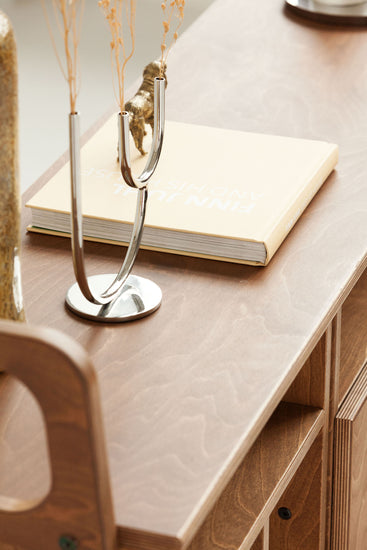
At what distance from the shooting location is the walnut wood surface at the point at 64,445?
603mm

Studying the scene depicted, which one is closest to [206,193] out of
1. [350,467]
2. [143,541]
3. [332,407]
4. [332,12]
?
[332,407]

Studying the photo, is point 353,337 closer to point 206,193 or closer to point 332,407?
point 332,407

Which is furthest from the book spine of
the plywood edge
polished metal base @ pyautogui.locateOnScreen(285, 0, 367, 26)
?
polished metal base @ pyautogui.locateOnScreen(285, 0, 367, 26)

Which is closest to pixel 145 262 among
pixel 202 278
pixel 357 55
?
pixel 202 278

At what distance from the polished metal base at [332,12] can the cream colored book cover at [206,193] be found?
640 mm

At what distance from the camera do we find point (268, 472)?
104 cm

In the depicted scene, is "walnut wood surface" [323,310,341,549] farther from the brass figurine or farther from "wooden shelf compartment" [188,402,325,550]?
the brass figurine

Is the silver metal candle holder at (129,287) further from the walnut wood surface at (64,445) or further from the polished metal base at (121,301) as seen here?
the walnut wood surface at (64,445)

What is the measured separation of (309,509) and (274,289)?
1.29 feet

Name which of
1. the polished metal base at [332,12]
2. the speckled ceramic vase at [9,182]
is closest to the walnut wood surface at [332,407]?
the speckled ceramic vase at [9,182]

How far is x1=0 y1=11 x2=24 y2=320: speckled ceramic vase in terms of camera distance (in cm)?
78

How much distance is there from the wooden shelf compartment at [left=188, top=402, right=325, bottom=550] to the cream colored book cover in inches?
8.1

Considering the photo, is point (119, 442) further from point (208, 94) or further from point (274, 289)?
point (208, 94)

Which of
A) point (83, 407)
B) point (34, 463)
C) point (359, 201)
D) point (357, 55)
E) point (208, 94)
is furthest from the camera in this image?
point (357, 55)
